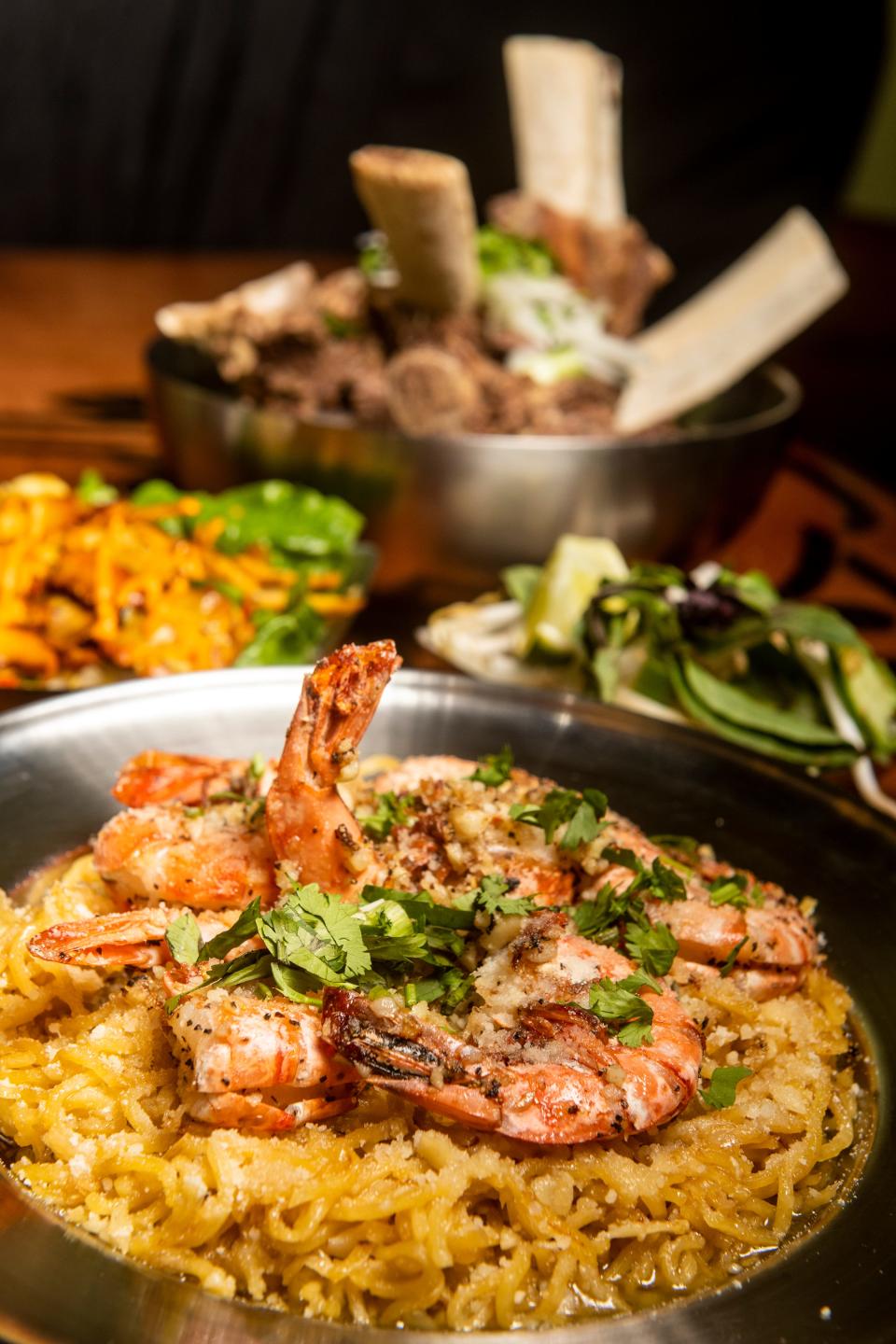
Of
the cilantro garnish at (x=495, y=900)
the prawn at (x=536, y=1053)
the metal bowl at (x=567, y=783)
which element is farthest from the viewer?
the cilantro garnish at (x=495, y=900)

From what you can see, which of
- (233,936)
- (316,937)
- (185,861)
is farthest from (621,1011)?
(185,861)

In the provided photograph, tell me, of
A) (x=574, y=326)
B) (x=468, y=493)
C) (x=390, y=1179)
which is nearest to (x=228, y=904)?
(x=390, y=1179)

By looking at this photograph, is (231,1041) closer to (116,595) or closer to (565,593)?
(116,595)

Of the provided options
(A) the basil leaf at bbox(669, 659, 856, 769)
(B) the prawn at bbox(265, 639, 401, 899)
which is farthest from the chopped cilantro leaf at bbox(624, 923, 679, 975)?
(A) the basil leaf at bbox(669, 659, 856, 769)

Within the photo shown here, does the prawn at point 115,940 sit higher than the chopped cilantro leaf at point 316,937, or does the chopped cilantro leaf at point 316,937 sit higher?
the chopped cilantro leaf at point 316,937

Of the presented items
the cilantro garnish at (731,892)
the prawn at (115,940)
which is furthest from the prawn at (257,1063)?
the cilantro garnish at (731,892)

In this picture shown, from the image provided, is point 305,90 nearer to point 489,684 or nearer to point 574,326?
point 574,326

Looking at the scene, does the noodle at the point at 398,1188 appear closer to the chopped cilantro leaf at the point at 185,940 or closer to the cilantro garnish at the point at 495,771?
the chopped cilantro leaf at the point at 185,940
